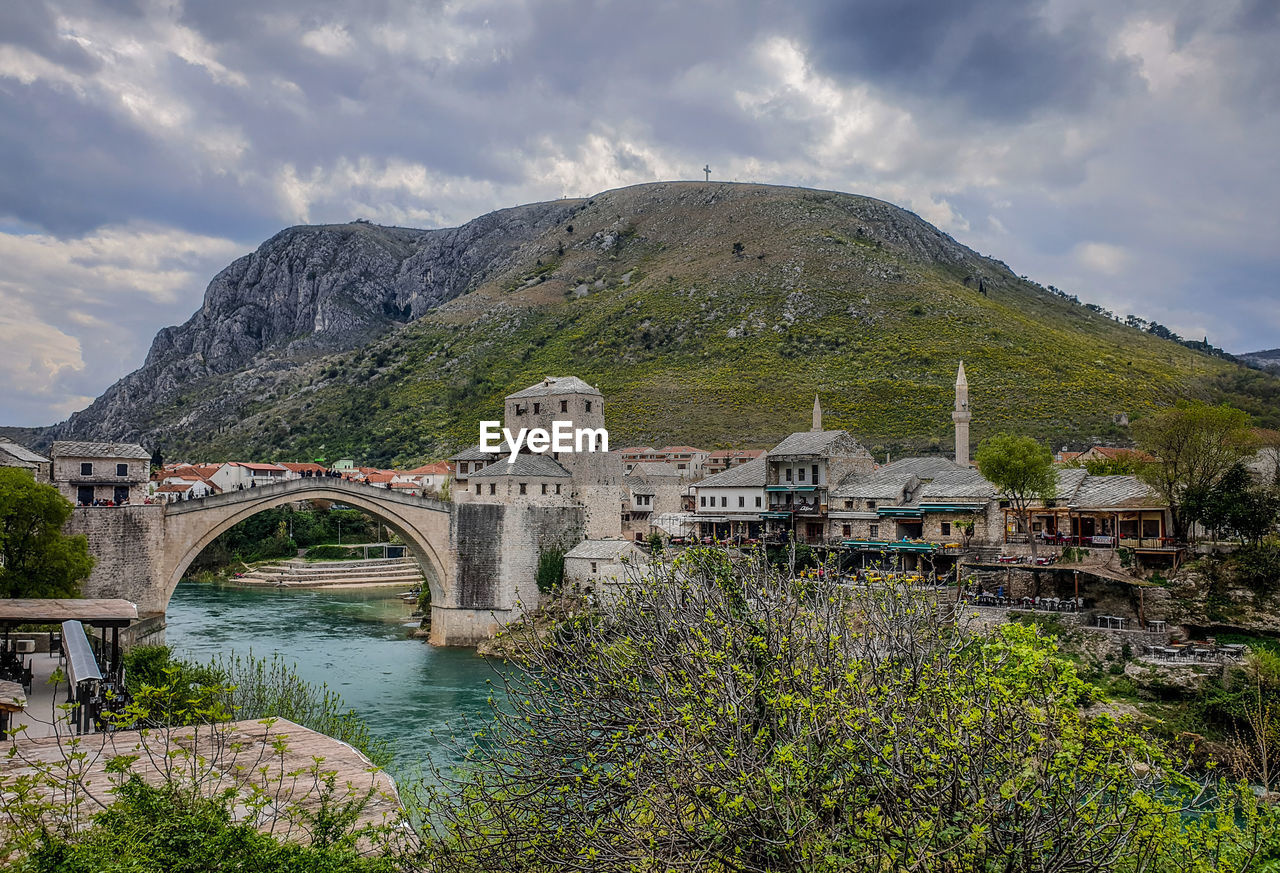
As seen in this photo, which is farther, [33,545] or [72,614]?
[33,545]

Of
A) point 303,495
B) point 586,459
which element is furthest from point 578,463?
point 303,495

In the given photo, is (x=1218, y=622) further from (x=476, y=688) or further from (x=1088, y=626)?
(x=476, y=688)

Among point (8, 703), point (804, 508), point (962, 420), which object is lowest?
point (8, 703)

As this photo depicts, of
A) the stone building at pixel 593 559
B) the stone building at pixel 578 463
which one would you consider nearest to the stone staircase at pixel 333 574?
the stone building at pixel 578 463

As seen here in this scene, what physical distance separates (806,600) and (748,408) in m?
48.6

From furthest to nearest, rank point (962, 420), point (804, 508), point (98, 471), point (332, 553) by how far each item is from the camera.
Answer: point (332, 553)
point (962, 420)
point (98, 471)
point (804, 508)

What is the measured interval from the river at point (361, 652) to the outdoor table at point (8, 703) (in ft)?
18.7

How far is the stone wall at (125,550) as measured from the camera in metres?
25.0

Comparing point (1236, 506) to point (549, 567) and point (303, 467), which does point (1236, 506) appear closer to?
point (549, 567)

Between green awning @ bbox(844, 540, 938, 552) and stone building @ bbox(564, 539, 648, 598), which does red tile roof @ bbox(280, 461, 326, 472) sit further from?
green awning @ bbox(844, 540, 938, 552)

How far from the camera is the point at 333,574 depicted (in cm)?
5244

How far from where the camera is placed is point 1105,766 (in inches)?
237

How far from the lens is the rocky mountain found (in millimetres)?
55062

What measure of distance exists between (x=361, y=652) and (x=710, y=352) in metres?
41.3
